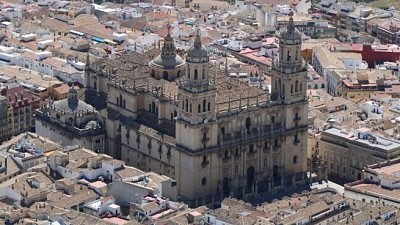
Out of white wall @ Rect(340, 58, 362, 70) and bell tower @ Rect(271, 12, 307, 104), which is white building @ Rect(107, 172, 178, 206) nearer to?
bell tower @ Rect(271, 12, 307, 104)

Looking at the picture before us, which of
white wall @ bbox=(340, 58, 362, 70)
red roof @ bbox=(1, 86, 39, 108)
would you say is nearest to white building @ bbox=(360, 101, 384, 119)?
white wall @ bbox=(340, 58, 362, 70)

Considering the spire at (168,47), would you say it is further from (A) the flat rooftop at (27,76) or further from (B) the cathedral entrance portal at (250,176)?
(A) the flat rooftop at (27,76)

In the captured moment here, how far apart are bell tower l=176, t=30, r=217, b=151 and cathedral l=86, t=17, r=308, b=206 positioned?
0.10 m

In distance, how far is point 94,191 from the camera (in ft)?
357

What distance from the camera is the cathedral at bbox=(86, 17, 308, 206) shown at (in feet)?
379

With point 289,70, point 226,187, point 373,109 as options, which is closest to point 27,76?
point 226,187

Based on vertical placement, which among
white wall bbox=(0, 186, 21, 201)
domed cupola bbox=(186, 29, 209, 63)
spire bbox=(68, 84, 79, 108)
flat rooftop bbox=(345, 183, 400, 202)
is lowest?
flat rooftop bbox=(345, 183, 400, 202)

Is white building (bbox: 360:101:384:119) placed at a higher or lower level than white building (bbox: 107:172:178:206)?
lower

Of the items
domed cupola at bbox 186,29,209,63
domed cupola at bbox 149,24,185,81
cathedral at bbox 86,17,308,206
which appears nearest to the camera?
domed cupola at bbox 186,29,209,63

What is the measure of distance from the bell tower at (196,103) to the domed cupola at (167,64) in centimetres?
967

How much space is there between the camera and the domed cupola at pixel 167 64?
412 ft

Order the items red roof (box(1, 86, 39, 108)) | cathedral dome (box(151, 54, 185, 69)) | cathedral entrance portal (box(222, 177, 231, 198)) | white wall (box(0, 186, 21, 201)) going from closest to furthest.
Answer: white wall (box(0, 186, 21, 201)), cathedral entrance portal (box(222, 177, 231, 198)), cathedral dome (box(151, 54, 185, 69)), red roof (box(1, 86, 39, 108))

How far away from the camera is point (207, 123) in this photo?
11525 cm

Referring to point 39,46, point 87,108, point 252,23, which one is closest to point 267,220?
point 87,108
